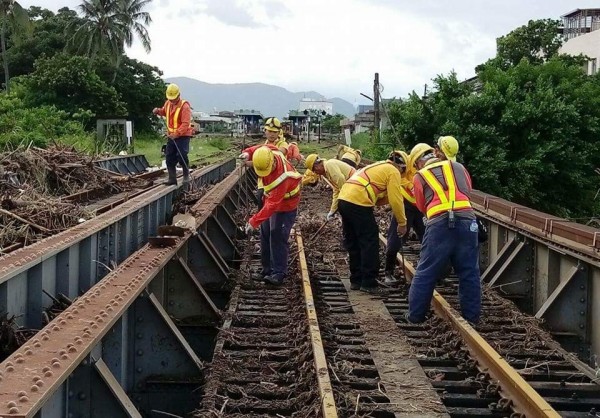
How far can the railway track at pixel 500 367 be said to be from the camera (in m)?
5.18

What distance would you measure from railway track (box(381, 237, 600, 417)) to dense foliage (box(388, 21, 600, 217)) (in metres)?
13.7

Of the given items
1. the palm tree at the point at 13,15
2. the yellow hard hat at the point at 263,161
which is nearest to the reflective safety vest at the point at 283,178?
the yellow hard hat at the point at 263,161

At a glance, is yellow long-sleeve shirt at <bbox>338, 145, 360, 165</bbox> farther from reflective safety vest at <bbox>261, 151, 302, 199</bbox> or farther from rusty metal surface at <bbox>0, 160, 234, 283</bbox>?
rusty metal surface at <bbox>0, 160, 234, 283</bbox>

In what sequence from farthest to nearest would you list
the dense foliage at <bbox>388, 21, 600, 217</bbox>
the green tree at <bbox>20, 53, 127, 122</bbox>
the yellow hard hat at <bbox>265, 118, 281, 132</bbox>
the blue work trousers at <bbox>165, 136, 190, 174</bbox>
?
the green tree at <bbox>20, 53, 127, 122</bbox>
the dense foliage at <bbox>388, 21, 600, 217</bbox>
the blue work trousers at <bbox>165, 136, 190, 174</bbox>
the yellow hard hat at <bbox>265, 118, 281, 132</bbox>

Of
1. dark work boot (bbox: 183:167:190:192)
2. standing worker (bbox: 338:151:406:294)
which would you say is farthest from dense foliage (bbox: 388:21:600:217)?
standing worker (bbox: 338:151:406:294)

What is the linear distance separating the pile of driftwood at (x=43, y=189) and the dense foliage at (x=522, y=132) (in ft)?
35.5

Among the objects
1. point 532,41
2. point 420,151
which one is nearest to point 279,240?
point 420,151

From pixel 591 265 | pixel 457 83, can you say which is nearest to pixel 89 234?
pixel 591 265

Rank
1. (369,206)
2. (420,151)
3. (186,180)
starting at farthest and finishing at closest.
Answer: (186,180) → (369,206) → (420,151)

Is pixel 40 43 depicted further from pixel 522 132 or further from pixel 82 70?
pixel 522 132

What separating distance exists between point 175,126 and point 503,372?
309 inches

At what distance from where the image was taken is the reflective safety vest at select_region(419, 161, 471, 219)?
22.7 feet

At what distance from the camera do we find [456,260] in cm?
700

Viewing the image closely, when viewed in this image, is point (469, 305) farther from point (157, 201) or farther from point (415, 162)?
point (157, 201)
